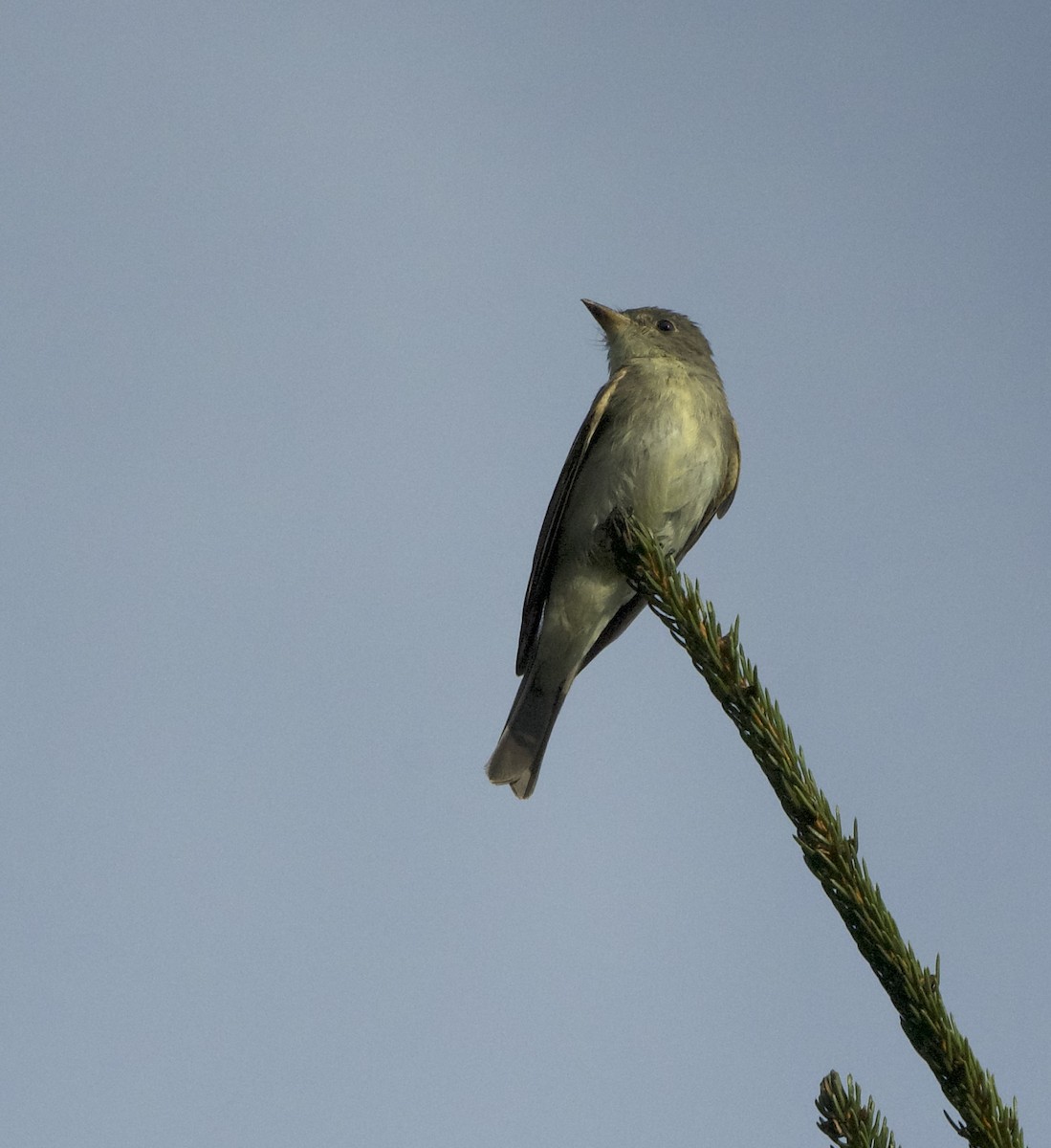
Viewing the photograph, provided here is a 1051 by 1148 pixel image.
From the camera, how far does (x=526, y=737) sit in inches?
280

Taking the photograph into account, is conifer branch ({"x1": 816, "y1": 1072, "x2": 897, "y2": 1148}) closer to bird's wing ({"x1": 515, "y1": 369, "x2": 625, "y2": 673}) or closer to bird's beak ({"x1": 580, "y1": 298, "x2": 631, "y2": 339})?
bird's wing ({"x1": 515, "y1": 369, "x2": 625, "y2": 673})

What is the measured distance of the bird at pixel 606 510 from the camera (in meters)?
6.63

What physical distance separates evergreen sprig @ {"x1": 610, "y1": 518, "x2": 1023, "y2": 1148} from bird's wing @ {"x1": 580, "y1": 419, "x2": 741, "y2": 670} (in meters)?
3.47

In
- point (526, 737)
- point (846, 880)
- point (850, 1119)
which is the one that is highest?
point (526, 737)

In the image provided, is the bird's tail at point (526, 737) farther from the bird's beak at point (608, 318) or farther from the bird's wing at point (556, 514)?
the bird's beak at point (608, 318)

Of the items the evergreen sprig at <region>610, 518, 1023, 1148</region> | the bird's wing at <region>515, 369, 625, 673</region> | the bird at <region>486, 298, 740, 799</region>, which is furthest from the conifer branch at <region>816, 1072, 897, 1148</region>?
the bird's wing at <region>515, 369, 625, 673</region>

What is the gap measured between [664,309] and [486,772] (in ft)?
12.0

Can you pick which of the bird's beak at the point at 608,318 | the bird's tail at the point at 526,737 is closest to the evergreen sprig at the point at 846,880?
the bird's tail at the point at 526,737

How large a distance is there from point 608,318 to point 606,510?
78.9 inches

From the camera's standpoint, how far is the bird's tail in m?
6.98

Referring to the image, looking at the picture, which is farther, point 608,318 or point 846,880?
point 608,318

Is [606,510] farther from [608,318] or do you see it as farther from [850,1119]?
[850,1119]

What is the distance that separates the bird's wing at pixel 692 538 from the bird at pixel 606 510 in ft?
0.03

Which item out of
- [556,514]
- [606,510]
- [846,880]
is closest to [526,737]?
[556,514]
